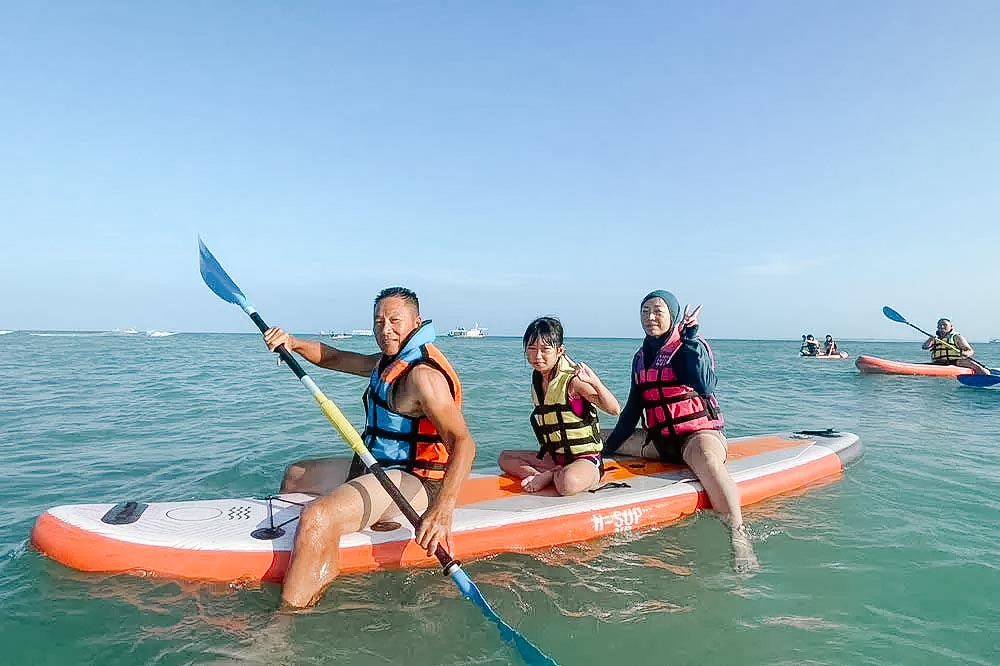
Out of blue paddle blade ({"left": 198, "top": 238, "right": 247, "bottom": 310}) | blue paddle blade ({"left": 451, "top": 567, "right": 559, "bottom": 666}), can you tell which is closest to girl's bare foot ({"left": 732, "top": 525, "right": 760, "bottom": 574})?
blue paddle blade ({"left": 451, "top": 567, "right": 559, "bottom": 666})

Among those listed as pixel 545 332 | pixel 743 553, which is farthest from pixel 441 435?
pixel 743 553

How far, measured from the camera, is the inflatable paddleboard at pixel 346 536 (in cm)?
325

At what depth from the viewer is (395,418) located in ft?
11.2

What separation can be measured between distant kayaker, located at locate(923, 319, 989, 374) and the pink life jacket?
48.7 ft

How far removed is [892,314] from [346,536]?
1832cm

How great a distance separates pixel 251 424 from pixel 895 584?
8.03 metres

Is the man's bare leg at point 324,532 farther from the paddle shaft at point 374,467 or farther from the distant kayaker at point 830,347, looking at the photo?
the distant kayaker at point 830,347

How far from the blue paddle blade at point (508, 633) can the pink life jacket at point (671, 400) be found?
7.97 ft

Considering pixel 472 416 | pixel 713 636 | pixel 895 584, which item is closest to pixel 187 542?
pixel 713 636

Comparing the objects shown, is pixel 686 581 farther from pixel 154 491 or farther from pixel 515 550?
pixel 154 491

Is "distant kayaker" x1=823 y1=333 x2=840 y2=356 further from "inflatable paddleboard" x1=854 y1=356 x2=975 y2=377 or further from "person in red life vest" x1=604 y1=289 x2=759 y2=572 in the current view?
"person in red life vest" x1=604 y1=289 x2=759 y2=572

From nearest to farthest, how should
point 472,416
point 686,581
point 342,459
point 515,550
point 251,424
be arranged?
point 686,581, point 515,550, point 342,459, point 251,424, point 472,416

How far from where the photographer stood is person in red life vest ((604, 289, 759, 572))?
4398mm

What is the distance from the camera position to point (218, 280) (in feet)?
15.1
